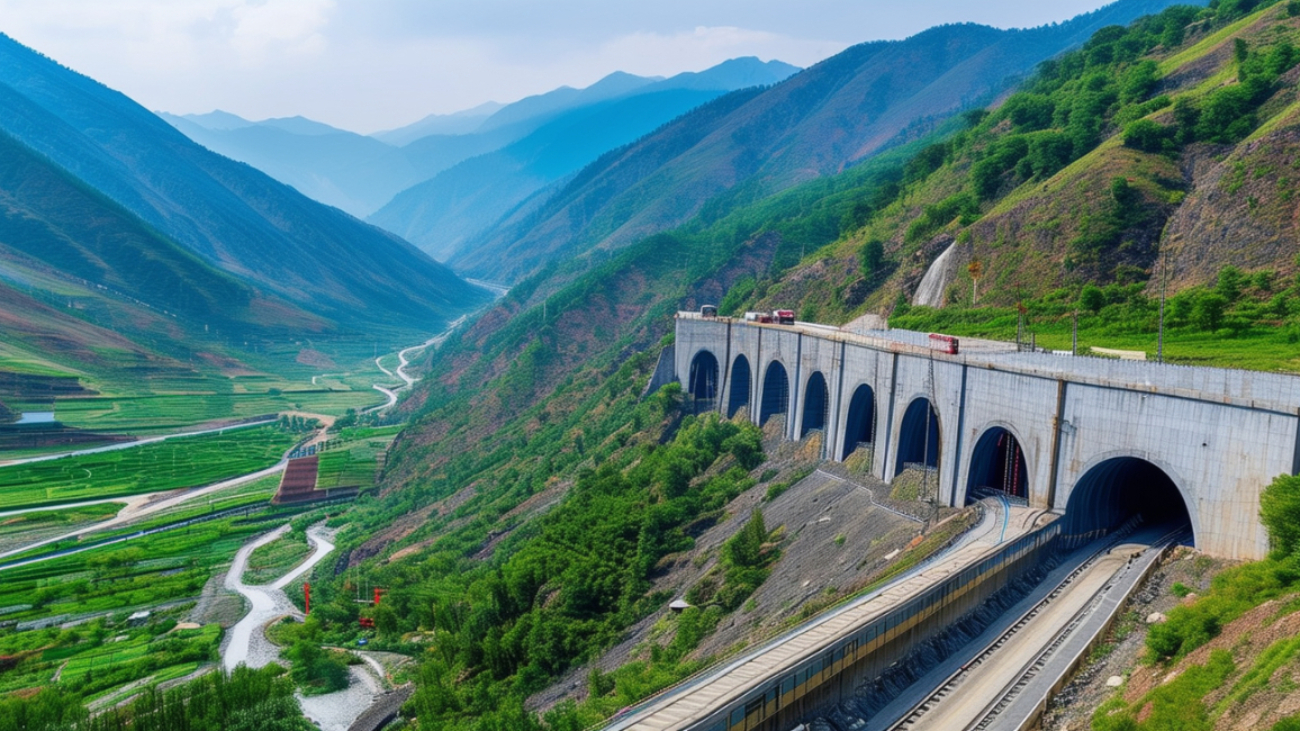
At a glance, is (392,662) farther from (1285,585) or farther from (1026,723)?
(1285,585)

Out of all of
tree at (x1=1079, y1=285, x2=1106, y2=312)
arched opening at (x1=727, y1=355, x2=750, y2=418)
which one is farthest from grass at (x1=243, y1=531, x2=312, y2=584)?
tree at (x1=1079, y1=285, x2=1106, y2=312)

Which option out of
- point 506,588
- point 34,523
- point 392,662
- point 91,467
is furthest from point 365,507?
point 506,588

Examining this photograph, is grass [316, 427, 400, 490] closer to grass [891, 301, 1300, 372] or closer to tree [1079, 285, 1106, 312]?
grass [891, 301, 1300, 372]

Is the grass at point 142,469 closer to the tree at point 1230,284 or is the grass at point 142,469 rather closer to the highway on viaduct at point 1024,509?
the highway on viaduct at point 1024,509

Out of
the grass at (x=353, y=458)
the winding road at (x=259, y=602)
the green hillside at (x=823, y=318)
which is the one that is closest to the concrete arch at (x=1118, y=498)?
the green hillside at (x=823, y=318)

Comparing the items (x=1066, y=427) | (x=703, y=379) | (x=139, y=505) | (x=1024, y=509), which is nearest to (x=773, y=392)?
(x=703, y=379)

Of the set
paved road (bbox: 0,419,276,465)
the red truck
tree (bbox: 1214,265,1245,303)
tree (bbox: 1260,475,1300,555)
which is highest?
tree (bbox: 1214,265,1245,303)
